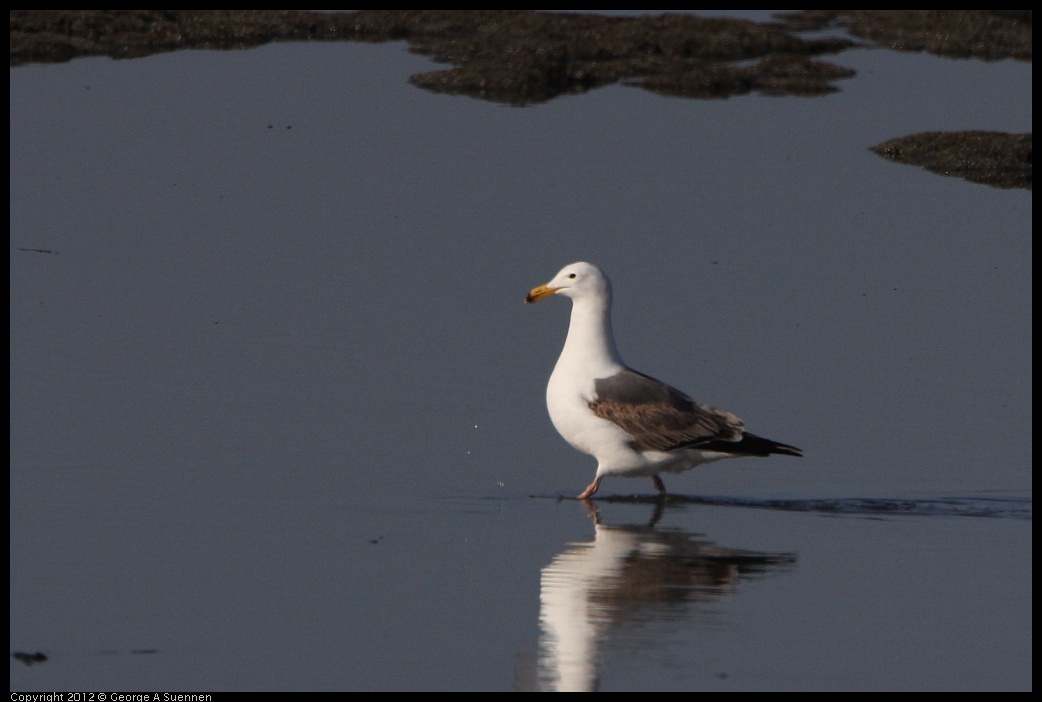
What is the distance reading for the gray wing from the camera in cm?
1167

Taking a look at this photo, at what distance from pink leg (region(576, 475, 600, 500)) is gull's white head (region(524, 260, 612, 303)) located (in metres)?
1.64

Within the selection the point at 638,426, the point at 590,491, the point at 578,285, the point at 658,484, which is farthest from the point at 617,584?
the point at 578,285

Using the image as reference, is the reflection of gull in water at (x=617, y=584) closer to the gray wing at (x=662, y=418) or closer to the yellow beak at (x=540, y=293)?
the gray wing at (x=662, y=418)

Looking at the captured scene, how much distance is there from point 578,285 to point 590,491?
A: 6.20ft

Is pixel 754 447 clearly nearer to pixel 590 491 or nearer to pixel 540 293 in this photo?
pixel 590 491

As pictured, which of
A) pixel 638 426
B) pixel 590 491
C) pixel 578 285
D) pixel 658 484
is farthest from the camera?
pixel 578 285

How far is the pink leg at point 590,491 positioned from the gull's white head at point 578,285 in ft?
5.37

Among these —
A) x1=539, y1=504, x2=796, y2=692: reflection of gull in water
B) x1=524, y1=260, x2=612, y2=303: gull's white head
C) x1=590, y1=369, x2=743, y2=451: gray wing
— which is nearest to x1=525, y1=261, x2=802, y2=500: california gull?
x1=590, y1=369, x2=743, y2=451: gray wing

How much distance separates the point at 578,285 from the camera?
1252 centimetres

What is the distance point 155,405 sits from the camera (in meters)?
12.2

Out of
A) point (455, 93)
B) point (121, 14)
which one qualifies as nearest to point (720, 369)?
point (455, 93)

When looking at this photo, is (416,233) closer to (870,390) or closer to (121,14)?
(870,390)

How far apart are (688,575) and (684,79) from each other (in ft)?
61.8

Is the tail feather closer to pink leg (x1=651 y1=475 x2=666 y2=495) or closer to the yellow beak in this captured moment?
pink leg (x1=651 y1=475 x2=666 y2=495)
